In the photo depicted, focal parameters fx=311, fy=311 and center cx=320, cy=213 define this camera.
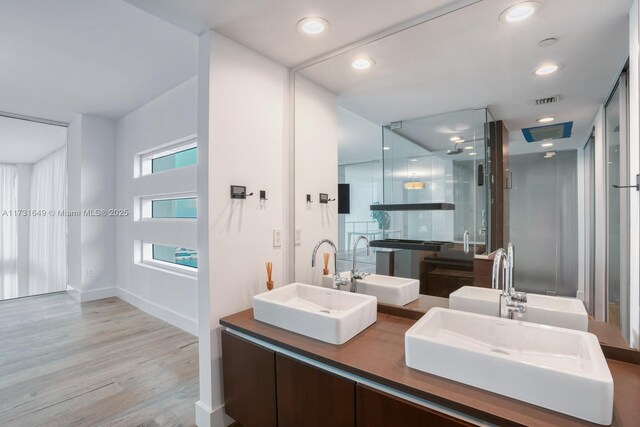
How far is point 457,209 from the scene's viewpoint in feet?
5.32

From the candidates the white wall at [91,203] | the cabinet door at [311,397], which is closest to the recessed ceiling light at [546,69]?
the cabinet door at [311,397]

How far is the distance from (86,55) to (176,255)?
2.09 m

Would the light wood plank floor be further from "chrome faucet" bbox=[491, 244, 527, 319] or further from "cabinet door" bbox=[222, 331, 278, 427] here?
"chrome faucet" bbox=[491, 244, 527, 319]

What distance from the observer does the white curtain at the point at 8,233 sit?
15.7 ft

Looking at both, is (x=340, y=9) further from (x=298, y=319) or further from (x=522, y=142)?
(x=298, y=319)

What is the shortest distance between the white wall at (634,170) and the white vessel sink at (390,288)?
0.89 meters

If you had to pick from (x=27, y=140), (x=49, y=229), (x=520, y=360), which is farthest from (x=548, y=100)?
(x=49, y=229)

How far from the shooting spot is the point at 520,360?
3.21ft

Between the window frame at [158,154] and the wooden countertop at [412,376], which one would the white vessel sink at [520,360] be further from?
the window frame at [158,154]

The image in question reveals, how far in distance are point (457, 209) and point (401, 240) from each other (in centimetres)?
35

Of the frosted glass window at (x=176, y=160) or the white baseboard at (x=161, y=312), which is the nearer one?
the white baseboard at (x=161, y=312)

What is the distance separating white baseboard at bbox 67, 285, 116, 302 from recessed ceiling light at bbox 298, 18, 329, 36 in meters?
4.57

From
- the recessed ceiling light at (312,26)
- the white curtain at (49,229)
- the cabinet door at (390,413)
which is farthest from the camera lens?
the white curtain at (49,229)

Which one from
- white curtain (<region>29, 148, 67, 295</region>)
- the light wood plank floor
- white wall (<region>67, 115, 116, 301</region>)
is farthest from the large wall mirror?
white curtain (<region>29, 148, 67, 295</region>)
